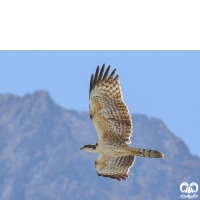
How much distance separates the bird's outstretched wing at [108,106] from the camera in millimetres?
10742

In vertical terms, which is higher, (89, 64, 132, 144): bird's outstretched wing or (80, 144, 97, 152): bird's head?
(89, 64, 132, 144): bird's outstretched wing

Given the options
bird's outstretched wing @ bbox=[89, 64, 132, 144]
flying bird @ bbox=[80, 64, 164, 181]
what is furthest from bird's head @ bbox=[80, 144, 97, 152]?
bird's outstretched wing @ bbox=[89, 64, 132, 144]

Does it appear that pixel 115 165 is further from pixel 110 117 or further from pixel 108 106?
pixel 108 106

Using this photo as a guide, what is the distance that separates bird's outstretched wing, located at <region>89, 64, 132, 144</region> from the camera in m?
10.7

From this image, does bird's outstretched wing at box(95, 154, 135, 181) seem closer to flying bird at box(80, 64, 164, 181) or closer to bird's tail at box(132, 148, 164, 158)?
flying bird at box(80, 64, 164, 181)

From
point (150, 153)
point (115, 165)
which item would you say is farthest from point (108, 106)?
point (115, 165)

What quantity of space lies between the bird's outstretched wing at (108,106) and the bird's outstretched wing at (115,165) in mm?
1080

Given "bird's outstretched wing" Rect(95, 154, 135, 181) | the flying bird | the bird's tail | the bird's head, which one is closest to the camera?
the bird's tail

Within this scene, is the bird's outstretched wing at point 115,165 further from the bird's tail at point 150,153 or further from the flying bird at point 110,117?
the bird's tail at point 150,153

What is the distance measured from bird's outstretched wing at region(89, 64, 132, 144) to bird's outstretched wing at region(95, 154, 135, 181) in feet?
3.54

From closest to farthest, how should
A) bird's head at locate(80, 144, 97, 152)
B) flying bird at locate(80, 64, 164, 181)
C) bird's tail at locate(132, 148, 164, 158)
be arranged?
bird's tail at locate(132, 148, 164, 158) < flying bird at locate(80, 64, 164, 181) < bird's head at locate(80, 144, 97, 152)
